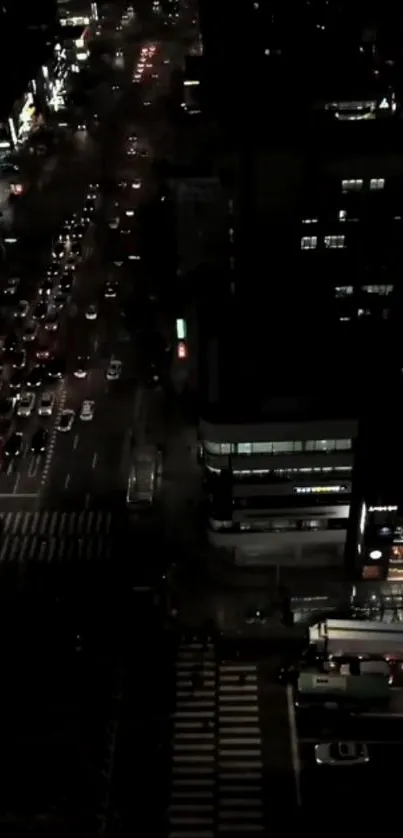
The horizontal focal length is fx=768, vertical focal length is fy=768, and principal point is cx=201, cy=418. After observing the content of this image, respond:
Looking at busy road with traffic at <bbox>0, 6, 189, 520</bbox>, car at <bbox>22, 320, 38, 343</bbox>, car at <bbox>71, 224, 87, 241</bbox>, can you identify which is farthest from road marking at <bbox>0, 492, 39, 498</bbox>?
car at <bbox>71, 224, 87, 241</bbox>

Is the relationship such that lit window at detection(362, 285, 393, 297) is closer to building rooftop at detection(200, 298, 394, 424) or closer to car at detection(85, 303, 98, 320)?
building rooftop at detection(200, 298, 394, 424)

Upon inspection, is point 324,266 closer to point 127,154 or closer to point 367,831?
point 367,831

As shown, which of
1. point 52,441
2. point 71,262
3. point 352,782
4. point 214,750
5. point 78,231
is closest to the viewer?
point 352,782

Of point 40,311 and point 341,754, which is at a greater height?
point 40,311

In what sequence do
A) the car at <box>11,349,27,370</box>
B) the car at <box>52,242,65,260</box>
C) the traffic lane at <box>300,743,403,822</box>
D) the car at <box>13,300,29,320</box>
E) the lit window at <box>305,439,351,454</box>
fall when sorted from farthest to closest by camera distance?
the car at <box>52,242,65,260</box> → the car at <box>13,300,29,320</box> → the car at <box>11,349,27,370</box> → the lit window at <box>305,439,351,454</box> → the traffic lane at <box>300,743,403,822</box>

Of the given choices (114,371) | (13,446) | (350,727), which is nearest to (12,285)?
(114,371)

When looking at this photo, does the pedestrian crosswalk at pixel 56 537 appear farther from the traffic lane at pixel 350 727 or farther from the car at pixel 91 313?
the car at pixel 91 313

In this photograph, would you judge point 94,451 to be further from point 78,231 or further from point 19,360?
point 78,231
